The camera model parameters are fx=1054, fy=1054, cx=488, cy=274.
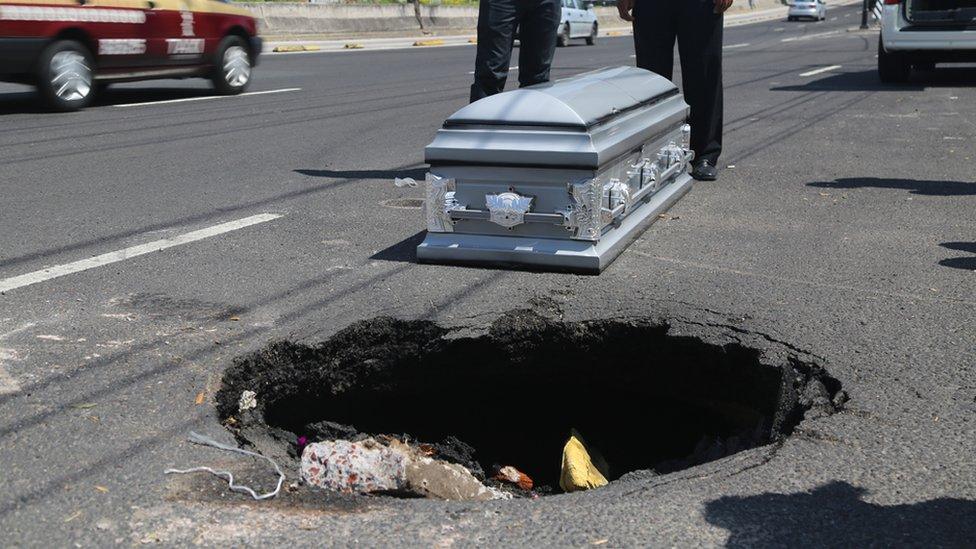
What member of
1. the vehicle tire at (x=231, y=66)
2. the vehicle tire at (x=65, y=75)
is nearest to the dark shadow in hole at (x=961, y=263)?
the vehicle tire at (x=65, y=75)

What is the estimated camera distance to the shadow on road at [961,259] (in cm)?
471

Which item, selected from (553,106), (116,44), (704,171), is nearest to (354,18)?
(116,44)

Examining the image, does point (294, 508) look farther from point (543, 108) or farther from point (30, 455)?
point (543, 108)

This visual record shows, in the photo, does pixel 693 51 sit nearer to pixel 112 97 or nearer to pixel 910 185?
pixel 910 185

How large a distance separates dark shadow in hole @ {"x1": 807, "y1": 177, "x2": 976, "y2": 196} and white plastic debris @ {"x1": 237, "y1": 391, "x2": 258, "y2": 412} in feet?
14.5

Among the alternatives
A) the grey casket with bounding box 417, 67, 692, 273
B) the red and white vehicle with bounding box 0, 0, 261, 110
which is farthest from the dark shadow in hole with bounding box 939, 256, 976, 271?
the red and white vehicle with bounding box 0, 0, 261, 110

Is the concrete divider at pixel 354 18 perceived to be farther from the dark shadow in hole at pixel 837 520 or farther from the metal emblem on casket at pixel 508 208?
the dark shadow in hole at pixel 837 520

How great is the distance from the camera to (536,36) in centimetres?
655

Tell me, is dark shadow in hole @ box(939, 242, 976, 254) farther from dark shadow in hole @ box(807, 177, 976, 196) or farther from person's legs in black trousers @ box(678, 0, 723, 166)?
person's legs in black trousers @ box(678, 0, 723, 166)

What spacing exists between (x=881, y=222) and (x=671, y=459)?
7.43 feet

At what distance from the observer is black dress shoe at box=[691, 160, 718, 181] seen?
6.93 meters

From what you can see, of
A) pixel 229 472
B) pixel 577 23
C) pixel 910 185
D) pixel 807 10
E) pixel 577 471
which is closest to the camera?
pixel 229 472

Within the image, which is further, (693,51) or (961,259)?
(693,51)

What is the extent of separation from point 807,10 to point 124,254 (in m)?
53.3
